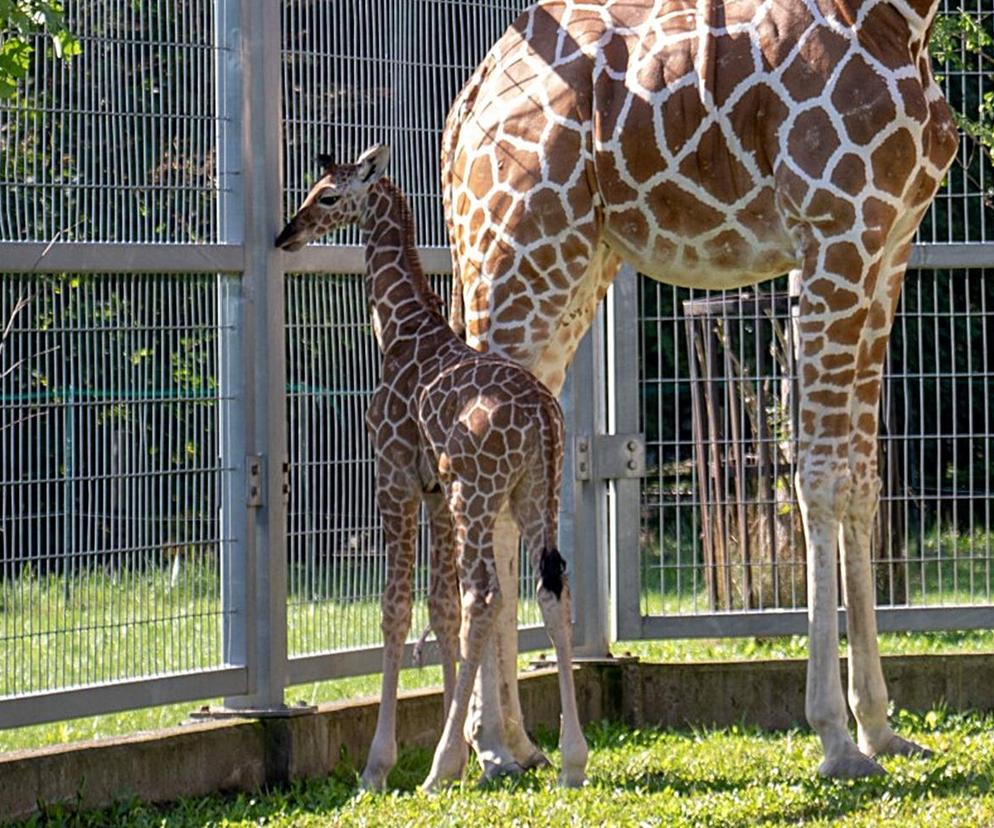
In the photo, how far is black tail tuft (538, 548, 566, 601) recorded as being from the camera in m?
7.45

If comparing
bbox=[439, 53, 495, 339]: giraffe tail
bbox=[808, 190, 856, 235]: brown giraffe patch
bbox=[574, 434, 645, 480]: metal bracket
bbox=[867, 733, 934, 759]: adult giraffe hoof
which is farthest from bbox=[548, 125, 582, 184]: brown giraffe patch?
bbox=[867, 733, 934, 759]: adult giraffe hoof

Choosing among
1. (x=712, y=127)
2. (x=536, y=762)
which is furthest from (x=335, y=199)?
(x=536, y=762)

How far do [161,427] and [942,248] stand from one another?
414cm

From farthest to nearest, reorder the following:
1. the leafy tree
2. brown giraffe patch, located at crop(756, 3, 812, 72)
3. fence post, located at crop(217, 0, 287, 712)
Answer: the leafy tree → fence post, located at crop(217, 0, 287, 712) → brown giraffe patch, located at crop(756, 3, 812, 72)

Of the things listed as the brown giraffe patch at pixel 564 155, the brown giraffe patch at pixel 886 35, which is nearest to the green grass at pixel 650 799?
the brown giraffe patch at pixel 564 155

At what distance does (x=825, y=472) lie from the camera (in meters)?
7.95

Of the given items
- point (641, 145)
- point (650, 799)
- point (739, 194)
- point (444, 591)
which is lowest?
Result: point (650, 799)

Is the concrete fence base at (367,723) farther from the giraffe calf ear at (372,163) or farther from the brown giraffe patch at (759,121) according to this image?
the brown giraffe patch at (759,121)

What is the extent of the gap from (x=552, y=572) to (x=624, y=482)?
254 cm

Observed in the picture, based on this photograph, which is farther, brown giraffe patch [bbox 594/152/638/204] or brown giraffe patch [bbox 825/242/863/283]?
brown giraffe patch [bbox 594/152/638/204]

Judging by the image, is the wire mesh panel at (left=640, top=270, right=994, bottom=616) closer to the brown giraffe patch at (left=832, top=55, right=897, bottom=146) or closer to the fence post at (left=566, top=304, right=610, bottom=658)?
the fence post at (left=566, top=304, right=610, bottom=658)

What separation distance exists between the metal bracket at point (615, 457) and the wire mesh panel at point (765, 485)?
12cm

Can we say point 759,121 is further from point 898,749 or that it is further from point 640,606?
point 640,606

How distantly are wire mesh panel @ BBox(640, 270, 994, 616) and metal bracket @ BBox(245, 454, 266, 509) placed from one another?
90.4 inches
